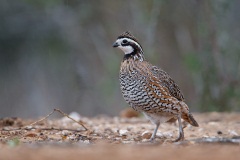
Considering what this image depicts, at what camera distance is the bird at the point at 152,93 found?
29.7 ft

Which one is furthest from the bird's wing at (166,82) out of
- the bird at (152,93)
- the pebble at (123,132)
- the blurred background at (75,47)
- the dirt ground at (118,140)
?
the blurred background at (75,47)

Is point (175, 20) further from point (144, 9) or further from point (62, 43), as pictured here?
point (62, 43)

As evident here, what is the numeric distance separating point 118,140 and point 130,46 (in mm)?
1625

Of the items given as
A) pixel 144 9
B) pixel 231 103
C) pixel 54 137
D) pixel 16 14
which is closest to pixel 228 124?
pixel 54 137

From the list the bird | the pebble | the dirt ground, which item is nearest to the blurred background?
the dirt ground

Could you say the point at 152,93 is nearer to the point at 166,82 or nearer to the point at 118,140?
the point at 166,82

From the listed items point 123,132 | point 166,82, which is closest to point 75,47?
point 123,132

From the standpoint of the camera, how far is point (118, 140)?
8.57 meters

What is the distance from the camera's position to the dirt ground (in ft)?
20.2

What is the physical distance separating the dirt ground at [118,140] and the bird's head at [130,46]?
3.40 ft

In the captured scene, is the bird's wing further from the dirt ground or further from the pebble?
the pebble

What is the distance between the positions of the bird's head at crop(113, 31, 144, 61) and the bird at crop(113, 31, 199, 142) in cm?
8

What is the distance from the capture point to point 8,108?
1838 cm

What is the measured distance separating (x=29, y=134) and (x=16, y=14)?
11.7 metres
